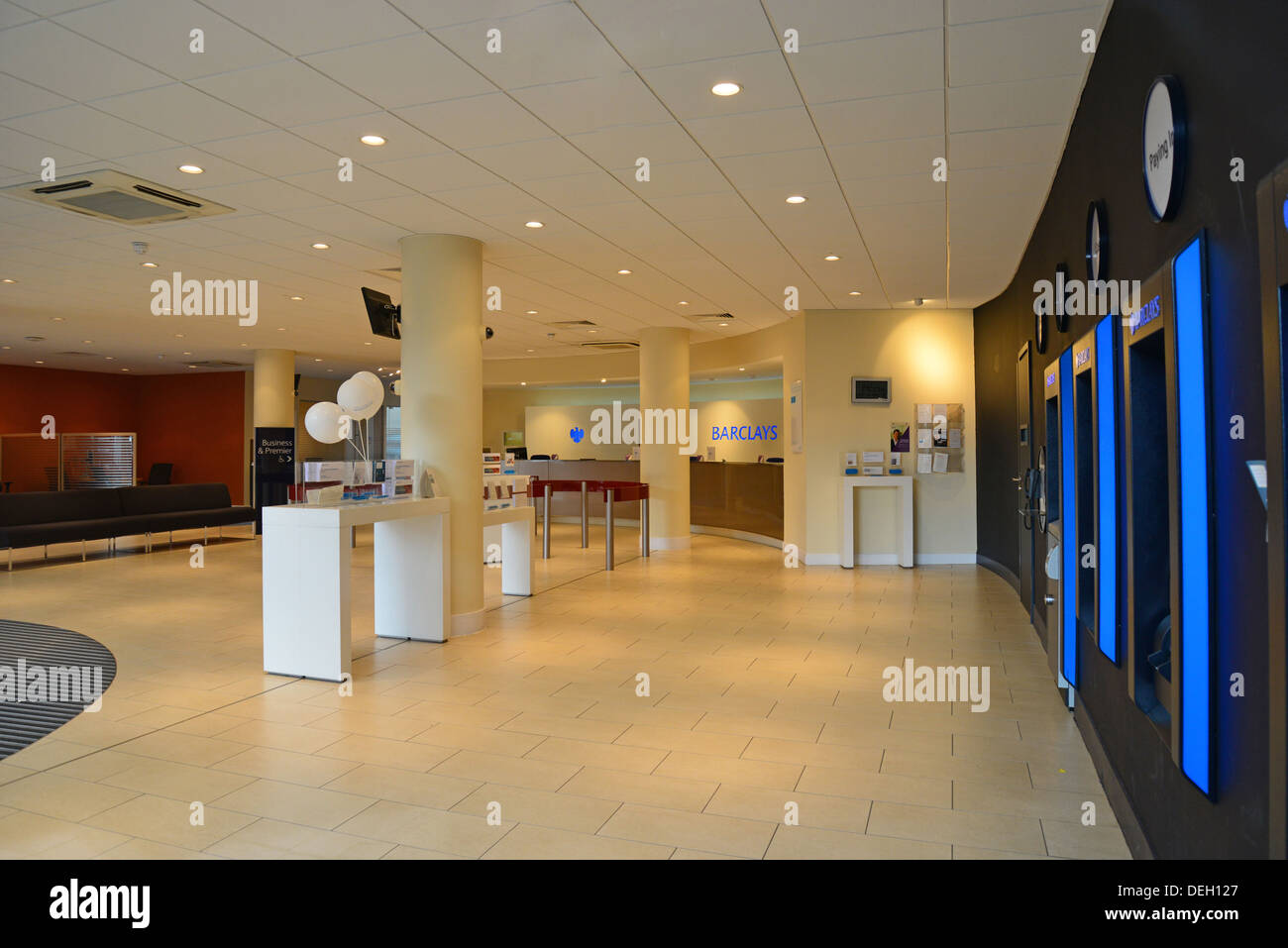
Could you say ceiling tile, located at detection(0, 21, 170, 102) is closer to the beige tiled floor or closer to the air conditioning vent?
the air conditioning vent

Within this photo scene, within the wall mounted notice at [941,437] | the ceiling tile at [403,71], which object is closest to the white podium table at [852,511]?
the wall mounted notice at [941,437]

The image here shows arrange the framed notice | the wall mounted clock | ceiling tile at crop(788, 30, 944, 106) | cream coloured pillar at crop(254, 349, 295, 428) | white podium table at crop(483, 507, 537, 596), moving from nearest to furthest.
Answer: the wall mounted clock < ceiling tile at crop(788, 30, 944, 106) < white podium table at crop(483, 507, 537, 596) < the framed notice < cream coloured pillar at crop(254, 349, 295, 428)

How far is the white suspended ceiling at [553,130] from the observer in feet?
11.5

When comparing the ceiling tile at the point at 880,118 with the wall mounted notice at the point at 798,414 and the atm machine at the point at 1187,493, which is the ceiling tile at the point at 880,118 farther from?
the wall mounted notice at the point at 798,414

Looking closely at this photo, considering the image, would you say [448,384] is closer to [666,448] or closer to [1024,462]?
[1024,462]

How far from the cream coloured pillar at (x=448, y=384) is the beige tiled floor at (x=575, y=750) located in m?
0.63

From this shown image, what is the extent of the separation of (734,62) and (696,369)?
430 inches

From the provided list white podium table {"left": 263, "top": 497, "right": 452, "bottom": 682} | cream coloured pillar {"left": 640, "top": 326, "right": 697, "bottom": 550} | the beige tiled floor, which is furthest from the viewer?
cream coloured pillar {"left": 640, "top": 326, "right": 697, "bottom": 550}

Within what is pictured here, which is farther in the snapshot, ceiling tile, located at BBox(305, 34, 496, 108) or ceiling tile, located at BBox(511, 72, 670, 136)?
ceiling tile, located at BBox(511, 72, 670, 136)

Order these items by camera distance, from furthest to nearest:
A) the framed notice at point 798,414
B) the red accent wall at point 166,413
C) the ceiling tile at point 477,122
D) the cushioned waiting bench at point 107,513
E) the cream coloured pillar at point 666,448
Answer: the red accent wall at point 166,413
the cream coloured pillar at point 666,448
the framed notice at point 798,414
the cushioned waiting bench at point 107,513
the ceiling tile at point 477,122

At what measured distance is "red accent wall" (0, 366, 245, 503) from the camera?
18750 mm

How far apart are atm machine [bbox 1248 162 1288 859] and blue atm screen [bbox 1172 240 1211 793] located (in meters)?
0.43

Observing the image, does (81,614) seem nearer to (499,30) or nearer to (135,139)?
(135,139)

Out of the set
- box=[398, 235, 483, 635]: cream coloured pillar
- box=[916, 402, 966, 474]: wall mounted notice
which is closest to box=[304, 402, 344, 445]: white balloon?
box=[398, 235, 483, 635]: cream coloured pillar
